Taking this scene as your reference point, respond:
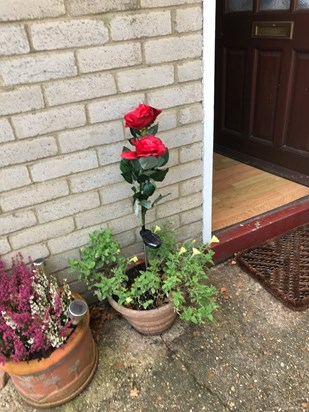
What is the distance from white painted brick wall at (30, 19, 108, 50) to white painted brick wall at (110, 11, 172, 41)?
0.06 meters

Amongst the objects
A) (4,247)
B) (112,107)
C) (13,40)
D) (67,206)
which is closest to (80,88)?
(112,107)

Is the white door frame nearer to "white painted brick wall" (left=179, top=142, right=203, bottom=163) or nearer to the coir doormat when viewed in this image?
"white painted brick wall" (left=179, top=142, right=203, bottom=163)

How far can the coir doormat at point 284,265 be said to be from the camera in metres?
2.12

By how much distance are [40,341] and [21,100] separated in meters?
1.04

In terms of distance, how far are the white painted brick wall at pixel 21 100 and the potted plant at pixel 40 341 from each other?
0.74m

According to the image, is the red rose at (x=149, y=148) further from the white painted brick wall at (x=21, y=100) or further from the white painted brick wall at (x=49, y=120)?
the white painted brick wall at (x=21, y=100)

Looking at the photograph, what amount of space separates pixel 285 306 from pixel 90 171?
4.64 ft

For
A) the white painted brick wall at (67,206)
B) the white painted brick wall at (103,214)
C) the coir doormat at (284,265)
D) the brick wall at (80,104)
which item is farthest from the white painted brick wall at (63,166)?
the coir doormat at (284,265)

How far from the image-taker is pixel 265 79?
117 inches

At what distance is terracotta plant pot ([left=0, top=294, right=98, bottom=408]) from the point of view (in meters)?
1.49

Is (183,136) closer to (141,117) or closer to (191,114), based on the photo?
(191,114)

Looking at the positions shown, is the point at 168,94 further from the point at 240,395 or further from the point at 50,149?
the point at 240,395

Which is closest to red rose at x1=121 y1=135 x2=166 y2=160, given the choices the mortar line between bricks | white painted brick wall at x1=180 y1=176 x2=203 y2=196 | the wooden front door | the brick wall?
the brick wall

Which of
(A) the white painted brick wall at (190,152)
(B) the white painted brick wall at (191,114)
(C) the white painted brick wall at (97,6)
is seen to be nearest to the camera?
(C) the white painted brick wall at (97,6)
